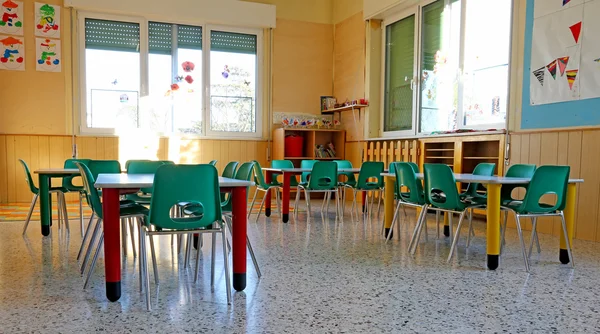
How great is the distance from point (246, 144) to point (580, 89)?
5262 mm

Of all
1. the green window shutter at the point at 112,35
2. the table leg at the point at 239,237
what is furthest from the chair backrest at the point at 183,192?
the green window shutter at the point at 112,35

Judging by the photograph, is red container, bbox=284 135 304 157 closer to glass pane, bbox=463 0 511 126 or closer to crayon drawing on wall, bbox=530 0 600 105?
glass pane, bbox=463 0 511 126

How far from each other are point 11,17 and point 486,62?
6905 mm

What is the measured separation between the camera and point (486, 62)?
5.52m

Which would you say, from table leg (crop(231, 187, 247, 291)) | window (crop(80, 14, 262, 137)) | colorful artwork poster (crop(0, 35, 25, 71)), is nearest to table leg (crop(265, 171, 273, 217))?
window (crop(80, 14, 262, 137))

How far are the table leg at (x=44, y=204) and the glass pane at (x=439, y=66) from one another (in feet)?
16.3

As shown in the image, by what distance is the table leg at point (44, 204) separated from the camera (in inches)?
165

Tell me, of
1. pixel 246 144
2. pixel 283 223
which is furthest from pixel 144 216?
pixel 246 144

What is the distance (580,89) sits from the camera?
431 cm

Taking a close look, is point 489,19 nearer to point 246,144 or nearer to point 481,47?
point 481,47

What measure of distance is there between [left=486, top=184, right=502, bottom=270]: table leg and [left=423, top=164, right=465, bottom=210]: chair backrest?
0.23m

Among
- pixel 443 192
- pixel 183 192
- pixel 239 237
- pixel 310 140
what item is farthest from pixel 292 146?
pixel 183 192

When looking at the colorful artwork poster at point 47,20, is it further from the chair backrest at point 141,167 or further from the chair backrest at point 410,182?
the chair backrest at point 410,182

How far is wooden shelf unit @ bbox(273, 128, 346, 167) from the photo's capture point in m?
7.68
